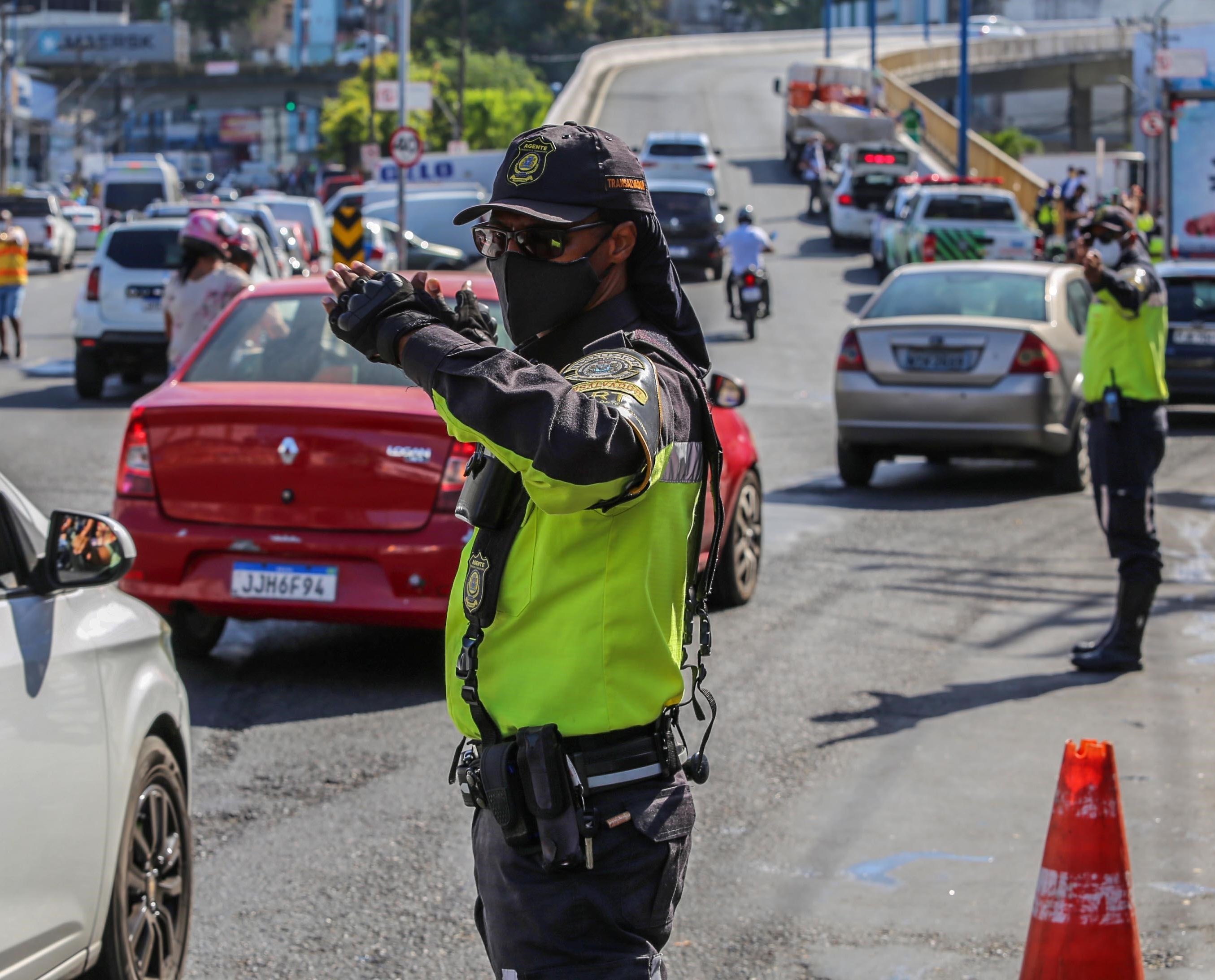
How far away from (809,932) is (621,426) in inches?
102

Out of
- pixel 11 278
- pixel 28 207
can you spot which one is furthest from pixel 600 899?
pixel 28 207

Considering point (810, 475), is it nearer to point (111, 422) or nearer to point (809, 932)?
point (111, 422)

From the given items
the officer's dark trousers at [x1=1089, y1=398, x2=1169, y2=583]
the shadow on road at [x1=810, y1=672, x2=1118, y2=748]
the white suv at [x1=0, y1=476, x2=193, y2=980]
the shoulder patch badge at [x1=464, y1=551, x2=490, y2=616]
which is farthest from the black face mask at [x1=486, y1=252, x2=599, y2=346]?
the officer's dark trousers at [x1=1089, y1=398, x2=1169, y2=583]

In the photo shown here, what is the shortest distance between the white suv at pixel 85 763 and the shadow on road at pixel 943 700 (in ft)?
9.38

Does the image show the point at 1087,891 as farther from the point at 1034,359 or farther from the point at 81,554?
the point at 1034,359

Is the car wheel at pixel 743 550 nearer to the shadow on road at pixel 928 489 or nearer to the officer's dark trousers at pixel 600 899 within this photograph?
the shadow on road at pixel 928 489

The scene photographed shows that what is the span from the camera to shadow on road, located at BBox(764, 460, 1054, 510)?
12.3 metres

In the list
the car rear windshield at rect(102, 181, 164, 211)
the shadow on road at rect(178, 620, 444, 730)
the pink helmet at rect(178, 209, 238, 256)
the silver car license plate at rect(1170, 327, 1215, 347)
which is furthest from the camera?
the car rear windshield at rect(102, 181, 164, 211)

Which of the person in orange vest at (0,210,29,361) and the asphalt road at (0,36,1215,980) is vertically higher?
the person in orange vest at (0,210,29,361)

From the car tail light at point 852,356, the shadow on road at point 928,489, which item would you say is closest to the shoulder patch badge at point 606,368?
the shadow on road at point 928,489

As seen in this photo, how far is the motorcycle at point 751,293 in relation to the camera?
24312 mm

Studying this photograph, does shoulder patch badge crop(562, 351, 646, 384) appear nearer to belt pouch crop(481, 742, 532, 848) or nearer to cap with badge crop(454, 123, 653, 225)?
cap with badge crop(454, 123, 653, 225)

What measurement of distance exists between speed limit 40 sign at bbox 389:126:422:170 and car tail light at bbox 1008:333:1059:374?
608 inches

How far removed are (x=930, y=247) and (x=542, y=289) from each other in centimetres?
2691
